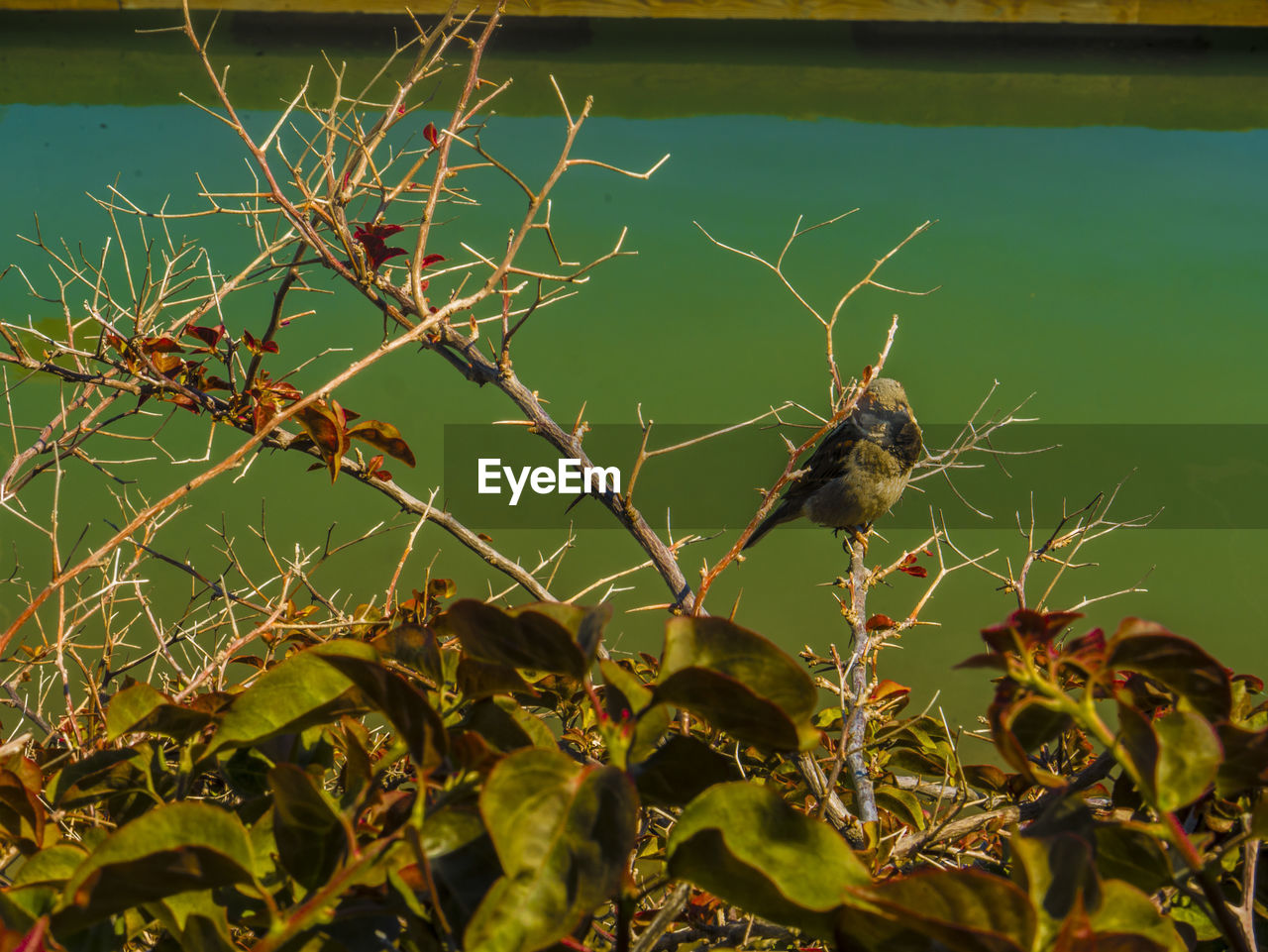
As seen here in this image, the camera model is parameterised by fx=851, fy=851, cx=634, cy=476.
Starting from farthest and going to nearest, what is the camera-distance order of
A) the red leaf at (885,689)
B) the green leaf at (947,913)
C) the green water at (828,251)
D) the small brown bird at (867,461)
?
the green water at (828,251), the small brown bird at (867,461), the red leaf at (885,689), the green leaf at (947,913)

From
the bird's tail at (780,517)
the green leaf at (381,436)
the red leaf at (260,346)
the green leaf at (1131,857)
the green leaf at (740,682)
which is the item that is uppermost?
the green leaf at (740,682)

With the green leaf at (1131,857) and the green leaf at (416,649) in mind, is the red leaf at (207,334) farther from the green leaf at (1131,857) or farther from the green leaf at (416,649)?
the green leaf at (1131,857)

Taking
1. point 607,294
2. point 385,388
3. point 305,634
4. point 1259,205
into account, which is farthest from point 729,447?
point 1259,205

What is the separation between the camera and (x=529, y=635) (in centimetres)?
31

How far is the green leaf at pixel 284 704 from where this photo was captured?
0.35 meters

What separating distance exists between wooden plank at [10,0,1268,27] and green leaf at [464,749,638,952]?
5.65 feet

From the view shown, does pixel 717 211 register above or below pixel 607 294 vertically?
above

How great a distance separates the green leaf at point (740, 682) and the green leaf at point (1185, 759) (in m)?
0.12

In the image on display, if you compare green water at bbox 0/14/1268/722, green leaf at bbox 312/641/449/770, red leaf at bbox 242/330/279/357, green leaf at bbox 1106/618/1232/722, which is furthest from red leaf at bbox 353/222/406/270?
green water at bbox 0/14/1268/722

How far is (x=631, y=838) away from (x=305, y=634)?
2.65 ft

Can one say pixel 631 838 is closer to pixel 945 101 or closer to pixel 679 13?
pixel 679 13

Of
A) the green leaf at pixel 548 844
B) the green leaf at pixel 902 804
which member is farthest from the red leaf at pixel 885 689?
the green leaf at pixel 548 844

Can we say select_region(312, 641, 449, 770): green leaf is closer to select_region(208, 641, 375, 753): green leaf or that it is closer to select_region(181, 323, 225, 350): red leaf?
select_region(208, 641, 375, 753): green leaf

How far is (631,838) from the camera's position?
0.28 meters
